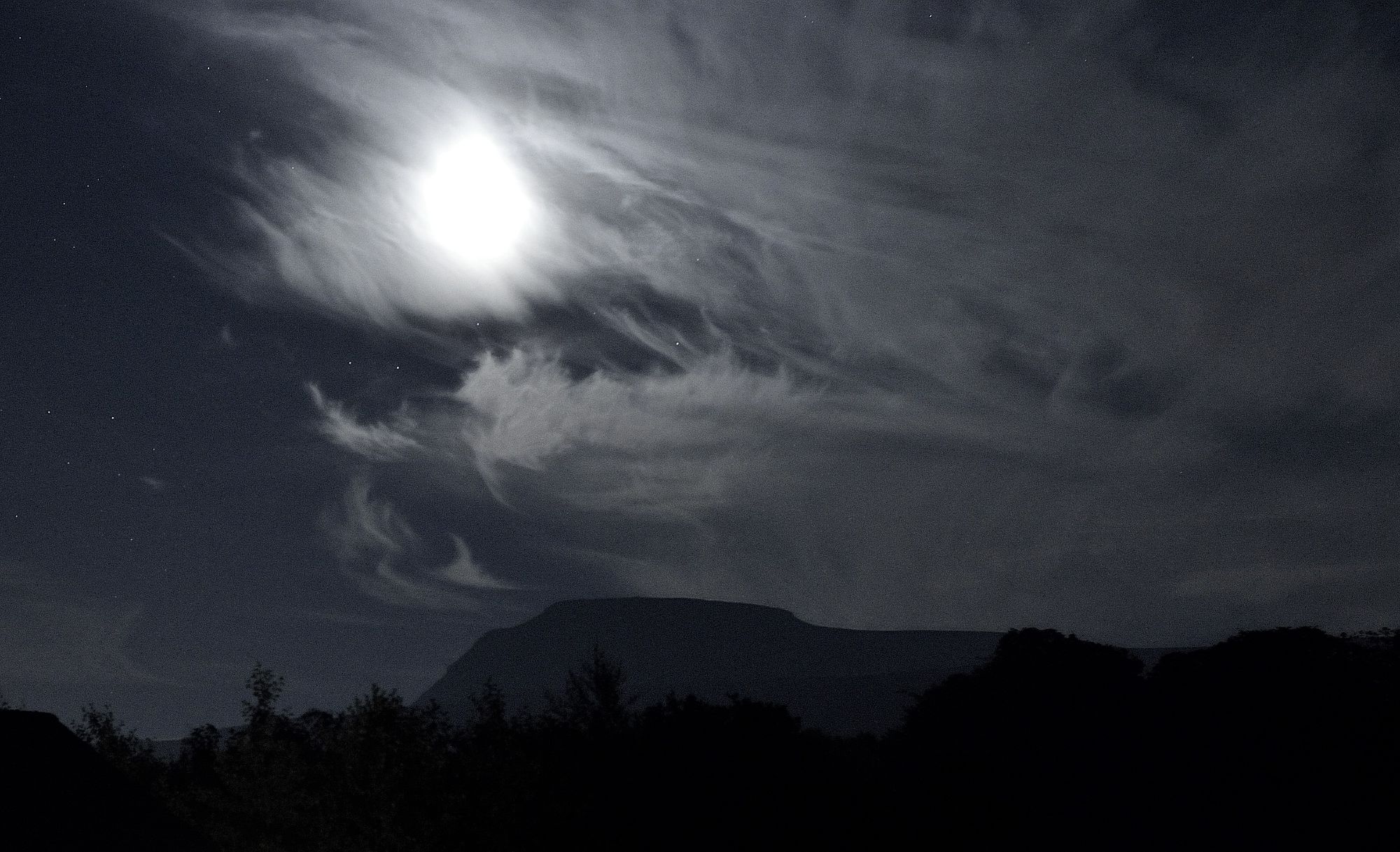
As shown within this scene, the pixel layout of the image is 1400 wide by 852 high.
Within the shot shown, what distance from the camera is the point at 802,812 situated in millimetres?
54156

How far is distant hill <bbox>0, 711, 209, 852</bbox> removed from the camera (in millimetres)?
25094

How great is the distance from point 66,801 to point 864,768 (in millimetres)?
54956

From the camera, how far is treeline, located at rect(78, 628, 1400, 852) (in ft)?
134

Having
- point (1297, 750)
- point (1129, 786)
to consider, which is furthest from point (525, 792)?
point (1297, 750)

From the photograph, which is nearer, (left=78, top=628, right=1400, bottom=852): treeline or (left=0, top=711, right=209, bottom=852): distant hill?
(left=0, top=711, right=209, bottom=852): distant hill

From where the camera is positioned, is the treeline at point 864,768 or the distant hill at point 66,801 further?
the treeline at point 864,768

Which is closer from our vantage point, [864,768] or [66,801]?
[66,801]

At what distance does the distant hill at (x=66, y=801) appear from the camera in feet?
82.3

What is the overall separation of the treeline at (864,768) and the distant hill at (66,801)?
11.3 metres

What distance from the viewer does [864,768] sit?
71.7 m

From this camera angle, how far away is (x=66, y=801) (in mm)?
26188

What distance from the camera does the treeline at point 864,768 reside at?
40719mm

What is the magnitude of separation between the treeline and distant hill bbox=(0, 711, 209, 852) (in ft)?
37.1

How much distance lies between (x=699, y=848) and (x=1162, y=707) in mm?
36271
